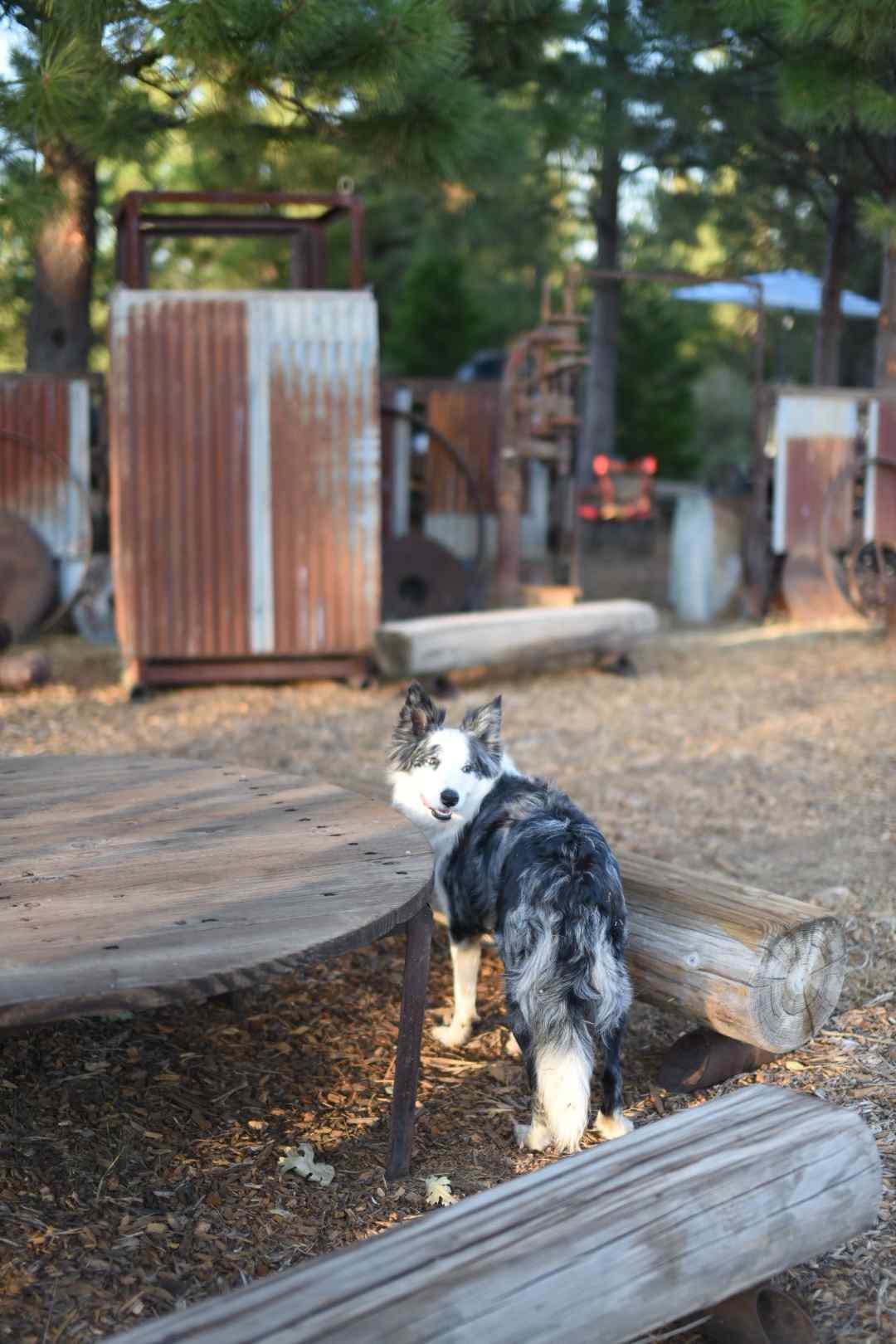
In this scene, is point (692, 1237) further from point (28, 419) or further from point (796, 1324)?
point (28, 419)

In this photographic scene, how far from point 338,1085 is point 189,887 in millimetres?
1064

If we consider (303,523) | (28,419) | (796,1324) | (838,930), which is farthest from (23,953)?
(28,419)

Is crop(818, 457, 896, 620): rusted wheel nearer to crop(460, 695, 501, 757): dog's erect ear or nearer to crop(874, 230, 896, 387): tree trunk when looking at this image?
crop(874, 230, 896, 387): tree trunk

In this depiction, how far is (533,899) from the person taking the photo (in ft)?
10.1

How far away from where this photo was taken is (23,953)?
233 centimetres

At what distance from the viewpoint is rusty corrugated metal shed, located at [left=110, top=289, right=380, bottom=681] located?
8.23m

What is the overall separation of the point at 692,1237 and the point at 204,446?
692 cm

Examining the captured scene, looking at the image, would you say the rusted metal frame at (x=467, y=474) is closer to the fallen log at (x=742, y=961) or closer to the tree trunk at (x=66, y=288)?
the tree trunk at (x=66, y=288)

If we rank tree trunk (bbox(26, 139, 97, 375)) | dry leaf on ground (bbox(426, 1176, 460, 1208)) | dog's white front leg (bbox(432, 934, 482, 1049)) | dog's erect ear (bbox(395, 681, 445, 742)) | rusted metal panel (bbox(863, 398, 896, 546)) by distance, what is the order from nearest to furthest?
dry leaf on ground (bbox(426, 1176, 460, 1208)), dog's erect ear (bbox(395, 681, 445, 742)), dog's white front leg (bbox(432, 934, 482, 1049)), tree trunk (bbox(26, 139, 97, 375)), rusted metal panel (bbox(863, 398, 896, 546))

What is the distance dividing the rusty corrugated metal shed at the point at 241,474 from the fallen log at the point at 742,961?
5319 millimetres

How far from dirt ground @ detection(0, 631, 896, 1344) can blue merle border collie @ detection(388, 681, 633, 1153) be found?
11.0 inches

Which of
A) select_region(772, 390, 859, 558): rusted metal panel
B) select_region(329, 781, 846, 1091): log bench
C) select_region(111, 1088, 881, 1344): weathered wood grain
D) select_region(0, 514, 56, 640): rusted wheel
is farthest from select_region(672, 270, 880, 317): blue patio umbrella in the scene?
select_region(111, 1088, 881, 1344): weathered wood grain

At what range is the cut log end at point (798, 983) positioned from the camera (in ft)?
10.7

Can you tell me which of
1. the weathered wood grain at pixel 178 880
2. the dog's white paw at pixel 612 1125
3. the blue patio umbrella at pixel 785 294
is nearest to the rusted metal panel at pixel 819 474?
the blue patio umbrella at pixel 785 294
